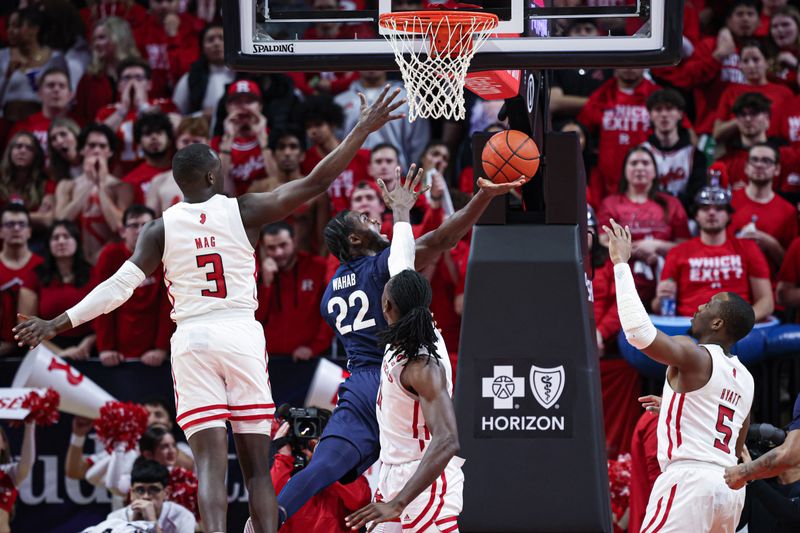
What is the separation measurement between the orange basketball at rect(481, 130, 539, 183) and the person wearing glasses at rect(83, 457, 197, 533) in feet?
10.4

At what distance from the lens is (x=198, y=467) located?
6027 mm

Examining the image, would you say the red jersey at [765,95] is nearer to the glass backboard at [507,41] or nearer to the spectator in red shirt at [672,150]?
the spectator in red shirt at [672,150]

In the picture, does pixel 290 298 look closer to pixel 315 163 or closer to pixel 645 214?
pixel 315 163

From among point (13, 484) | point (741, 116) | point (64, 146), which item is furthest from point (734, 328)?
point (64, 146)

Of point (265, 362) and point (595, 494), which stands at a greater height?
point (265, 362)

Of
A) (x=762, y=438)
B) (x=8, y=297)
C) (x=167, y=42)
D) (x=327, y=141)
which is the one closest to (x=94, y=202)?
(x=8, y=297)

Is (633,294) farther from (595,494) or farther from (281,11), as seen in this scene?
(281,11)

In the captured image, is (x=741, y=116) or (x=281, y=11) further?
(x=741, y=116)

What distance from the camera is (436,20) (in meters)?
6.67

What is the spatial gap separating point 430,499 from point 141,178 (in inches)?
239

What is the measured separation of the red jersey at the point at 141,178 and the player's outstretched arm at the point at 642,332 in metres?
5.53

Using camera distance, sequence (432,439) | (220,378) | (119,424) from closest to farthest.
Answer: (432,439) < (220,378) < (119,424)

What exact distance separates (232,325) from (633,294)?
1.97 m

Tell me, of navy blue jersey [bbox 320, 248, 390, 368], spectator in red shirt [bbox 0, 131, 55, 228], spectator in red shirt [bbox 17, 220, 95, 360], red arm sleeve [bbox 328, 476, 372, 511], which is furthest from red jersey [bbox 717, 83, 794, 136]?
spectator in red shirt [bbox 0, 131, 55, 228]
